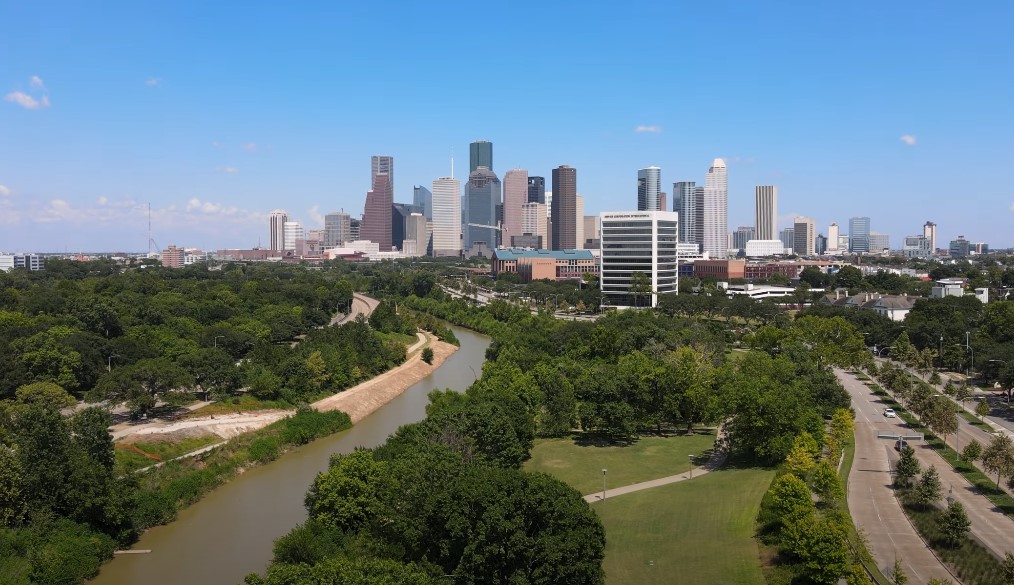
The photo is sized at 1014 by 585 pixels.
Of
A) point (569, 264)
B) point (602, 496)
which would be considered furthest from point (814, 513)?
point (569, 264)

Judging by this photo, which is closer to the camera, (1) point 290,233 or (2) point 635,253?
(2) point 635,253

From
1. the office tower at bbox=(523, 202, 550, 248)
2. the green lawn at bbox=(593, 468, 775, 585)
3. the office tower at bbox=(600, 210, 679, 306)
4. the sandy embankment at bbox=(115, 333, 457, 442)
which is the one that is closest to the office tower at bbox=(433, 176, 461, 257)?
the office tower at bbox=(523, 202, 550, 248)

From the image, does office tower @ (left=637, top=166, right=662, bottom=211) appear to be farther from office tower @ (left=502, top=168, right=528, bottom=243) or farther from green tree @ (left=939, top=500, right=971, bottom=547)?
green tree @ (left=939, top=500, right=971, bottom=547)

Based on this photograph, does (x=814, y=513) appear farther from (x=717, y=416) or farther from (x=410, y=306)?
(x=410, y=306)

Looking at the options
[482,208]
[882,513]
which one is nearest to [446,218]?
[482,208]

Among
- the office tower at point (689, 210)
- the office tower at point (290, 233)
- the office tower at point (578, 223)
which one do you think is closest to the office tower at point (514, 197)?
the office tower at point (578, 223)

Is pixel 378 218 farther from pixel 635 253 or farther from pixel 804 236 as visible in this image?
pixel 635 253
